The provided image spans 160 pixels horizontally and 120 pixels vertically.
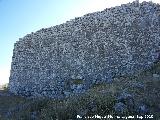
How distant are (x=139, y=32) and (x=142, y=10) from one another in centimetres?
182

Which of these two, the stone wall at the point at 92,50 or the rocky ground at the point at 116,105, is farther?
the stone wall at the point at 92,50

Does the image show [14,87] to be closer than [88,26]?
No

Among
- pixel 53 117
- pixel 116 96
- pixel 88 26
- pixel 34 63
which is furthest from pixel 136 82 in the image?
pixel 34 63

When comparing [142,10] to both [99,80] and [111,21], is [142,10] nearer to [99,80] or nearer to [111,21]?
[111,21]

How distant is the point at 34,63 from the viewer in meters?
34.0

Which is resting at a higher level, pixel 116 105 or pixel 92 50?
pixel 92 50

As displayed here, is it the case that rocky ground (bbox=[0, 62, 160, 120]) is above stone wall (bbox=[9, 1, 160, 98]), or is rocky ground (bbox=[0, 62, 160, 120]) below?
below

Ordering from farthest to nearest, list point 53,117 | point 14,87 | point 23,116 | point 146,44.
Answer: point 14,87 → point 146,44 → point 23,116 → point 53,117

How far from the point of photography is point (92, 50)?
2786 cm

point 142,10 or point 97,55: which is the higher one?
point 142,10

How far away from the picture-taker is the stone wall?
25328 millimetres

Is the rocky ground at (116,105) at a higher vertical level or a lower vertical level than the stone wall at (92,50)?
lower

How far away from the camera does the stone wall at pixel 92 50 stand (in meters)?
25.3

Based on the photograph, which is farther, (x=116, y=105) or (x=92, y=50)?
(x=92, y=50)
